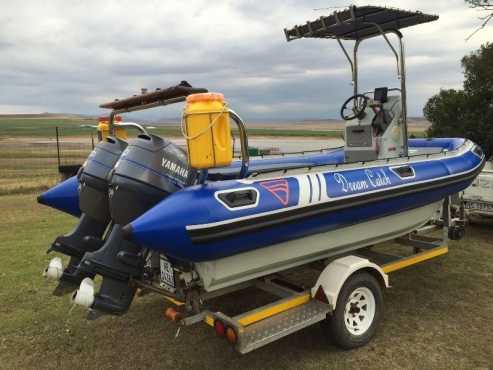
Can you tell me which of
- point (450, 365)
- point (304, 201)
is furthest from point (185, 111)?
point (450, 365)

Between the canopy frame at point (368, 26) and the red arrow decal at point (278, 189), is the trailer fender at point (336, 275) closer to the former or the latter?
the red arrow decal at point (278, 189)

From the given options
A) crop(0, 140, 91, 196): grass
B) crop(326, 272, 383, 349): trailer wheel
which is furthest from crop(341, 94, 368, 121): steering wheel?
crop(0, 140, 91, 196): grass

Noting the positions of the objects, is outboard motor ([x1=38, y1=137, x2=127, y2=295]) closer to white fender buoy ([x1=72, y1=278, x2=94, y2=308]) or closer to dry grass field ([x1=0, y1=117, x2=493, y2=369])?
white fender buoy ([x1=72, y1=278, x2=94, y2=308])

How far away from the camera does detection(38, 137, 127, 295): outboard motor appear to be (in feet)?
10.9

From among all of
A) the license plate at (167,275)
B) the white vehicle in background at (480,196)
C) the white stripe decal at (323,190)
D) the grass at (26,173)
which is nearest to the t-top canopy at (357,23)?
the white stripe decal at (323,190)

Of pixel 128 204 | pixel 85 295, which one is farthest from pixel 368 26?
pixel 85 295

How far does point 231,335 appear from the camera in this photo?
300 cm

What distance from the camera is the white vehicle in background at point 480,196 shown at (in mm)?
6308

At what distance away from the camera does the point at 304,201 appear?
3.26 metres

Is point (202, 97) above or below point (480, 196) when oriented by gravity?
above

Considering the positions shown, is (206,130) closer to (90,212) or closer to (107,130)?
(90,212)

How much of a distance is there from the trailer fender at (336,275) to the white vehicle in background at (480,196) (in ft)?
11.4

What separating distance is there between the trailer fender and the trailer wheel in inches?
3.4

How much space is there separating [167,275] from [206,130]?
1.14 m
